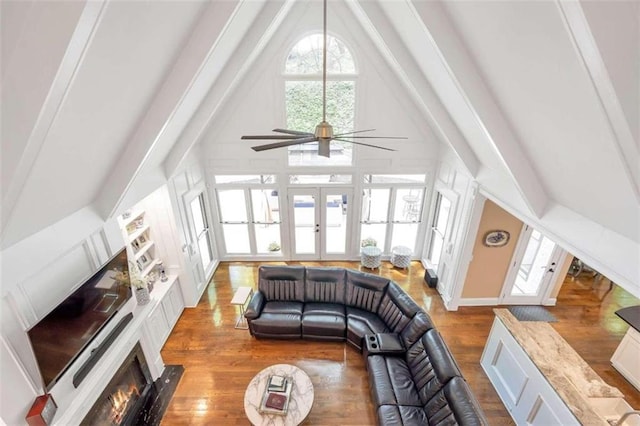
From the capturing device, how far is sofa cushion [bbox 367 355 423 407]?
3324 mm

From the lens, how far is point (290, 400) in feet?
11.1

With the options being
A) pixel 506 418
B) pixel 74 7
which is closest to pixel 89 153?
pixel 74 7

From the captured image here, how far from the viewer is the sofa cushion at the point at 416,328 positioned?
3789 mm

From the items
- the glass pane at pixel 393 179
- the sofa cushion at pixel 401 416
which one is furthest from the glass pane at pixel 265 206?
the sofa cushion at pixel 401 416

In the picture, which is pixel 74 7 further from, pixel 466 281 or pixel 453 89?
pixel 466 281

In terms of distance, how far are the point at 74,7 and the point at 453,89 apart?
3.23 m

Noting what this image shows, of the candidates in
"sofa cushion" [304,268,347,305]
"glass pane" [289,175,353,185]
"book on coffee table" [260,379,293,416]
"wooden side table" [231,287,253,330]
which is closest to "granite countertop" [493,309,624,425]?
"sofa cushion" [304,268,347,305]

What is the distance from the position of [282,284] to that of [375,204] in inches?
109

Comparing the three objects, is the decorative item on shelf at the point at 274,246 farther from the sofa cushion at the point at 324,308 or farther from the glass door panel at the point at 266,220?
the sofa cushion at the point at 324,308

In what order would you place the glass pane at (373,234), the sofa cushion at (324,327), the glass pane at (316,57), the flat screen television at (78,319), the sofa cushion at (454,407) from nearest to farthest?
the flat screen television at (78,319) → the sofa cushion at (454,407) → the sofa cushion at (324,327) → the glass pane at (316,57) → the glass pane at (373,234)

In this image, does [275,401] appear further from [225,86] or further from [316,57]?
[316,57]

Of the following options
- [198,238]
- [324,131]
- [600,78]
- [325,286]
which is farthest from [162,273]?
[600,78]

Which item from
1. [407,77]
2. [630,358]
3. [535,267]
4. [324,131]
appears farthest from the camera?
[535,267]

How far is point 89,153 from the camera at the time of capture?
243 cm
